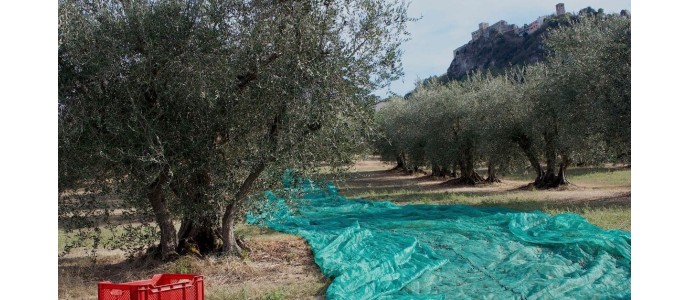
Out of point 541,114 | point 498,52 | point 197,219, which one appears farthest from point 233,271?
point 498,52

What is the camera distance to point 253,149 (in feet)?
33.5

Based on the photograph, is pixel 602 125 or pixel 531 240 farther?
pixel 602 125

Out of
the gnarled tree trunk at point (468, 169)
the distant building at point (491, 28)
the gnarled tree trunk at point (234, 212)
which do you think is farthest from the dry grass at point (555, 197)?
the distant building at point (491, 28)

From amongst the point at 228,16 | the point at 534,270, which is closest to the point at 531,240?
the point at 534,270

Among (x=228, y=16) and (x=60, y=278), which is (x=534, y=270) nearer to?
(x=228, y=16)

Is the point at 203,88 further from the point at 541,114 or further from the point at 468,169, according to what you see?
the point at 468,169

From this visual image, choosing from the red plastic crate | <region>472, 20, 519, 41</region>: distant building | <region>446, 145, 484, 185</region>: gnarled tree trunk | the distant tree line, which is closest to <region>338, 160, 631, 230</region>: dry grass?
<region>446, 145, 484, 185</region>: gnarled tree trunk

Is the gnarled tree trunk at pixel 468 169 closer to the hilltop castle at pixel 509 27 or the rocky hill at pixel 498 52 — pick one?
the rocky hill at pixel 498 52

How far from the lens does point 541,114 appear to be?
77.0 ft

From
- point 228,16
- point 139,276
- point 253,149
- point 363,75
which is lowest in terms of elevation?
point 139,276

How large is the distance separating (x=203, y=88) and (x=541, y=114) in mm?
17294

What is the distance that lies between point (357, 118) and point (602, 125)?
10.5m

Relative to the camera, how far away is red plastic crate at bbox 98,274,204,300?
19.8ft

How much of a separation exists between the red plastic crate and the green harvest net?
7.07 ft
